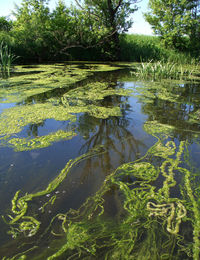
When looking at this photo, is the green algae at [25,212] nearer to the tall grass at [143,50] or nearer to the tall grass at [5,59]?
the tall grass at [5,59]

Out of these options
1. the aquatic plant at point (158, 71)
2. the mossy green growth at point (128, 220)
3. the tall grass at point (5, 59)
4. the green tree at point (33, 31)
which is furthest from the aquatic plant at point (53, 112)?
the green tree at point (33, 31)

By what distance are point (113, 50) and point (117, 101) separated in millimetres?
10316

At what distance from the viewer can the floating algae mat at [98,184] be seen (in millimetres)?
1206

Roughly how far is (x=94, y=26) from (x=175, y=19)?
519 centimetres

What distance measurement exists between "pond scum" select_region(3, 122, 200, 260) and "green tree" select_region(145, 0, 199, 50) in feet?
44.1

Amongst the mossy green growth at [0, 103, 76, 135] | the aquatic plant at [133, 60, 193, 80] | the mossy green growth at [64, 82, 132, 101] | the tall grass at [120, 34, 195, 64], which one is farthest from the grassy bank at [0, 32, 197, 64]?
A: the mossy green growth at [0, 103, 76, 135]

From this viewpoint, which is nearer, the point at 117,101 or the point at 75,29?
the point at 117,101

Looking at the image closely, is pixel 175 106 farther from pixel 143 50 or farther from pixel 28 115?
pixel 143 50

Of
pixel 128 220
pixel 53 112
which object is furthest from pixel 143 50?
pixel 128 220

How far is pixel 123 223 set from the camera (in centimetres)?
135

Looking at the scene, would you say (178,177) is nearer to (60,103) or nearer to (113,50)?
(60,103)

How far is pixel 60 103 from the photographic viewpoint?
4.00 m

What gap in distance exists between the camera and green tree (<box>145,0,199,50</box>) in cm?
1268

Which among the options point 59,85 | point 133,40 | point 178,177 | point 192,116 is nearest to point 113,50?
point 133,40
